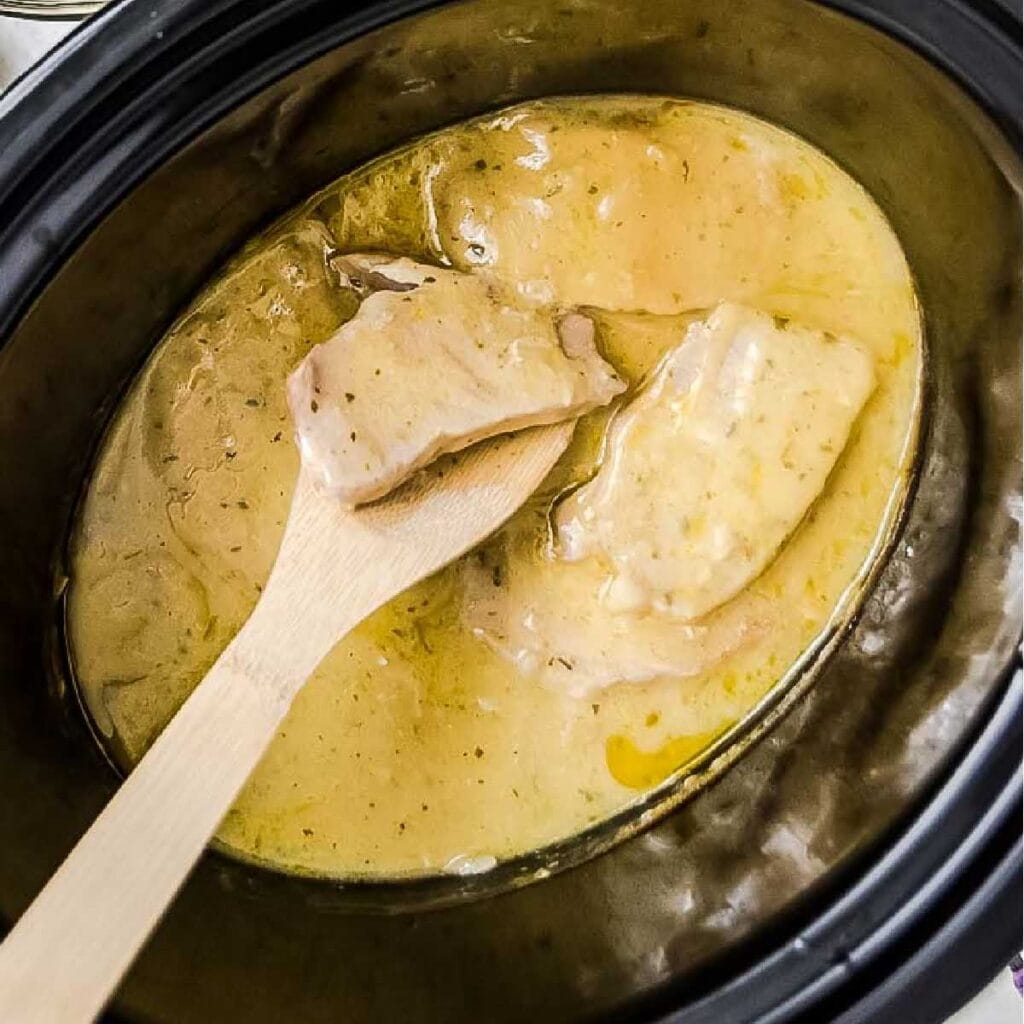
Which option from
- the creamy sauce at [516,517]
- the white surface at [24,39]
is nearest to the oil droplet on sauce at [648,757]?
the creamy sauce at [516,517]

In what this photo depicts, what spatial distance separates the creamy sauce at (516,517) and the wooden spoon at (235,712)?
96mm

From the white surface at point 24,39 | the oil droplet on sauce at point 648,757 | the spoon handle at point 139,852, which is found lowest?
the spoon handle at point 139,852

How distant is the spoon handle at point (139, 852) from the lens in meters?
0.78

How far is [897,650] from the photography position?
1054 millimetres

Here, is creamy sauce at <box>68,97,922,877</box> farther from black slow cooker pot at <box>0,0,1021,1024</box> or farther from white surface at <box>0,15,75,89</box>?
white surface at <box>0,15,75,89</box>

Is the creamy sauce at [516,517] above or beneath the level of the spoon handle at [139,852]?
above

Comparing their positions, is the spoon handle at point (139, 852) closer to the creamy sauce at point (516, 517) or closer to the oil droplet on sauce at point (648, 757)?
the creamy sauce at point (516, 517)

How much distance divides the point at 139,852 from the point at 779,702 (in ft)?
2.01

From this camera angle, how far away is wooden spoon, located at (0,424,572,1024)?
0.79 metres

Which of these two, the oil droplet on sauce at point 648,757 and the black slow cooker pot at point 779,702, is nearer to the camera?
the black slow cooker pot at point 779,702

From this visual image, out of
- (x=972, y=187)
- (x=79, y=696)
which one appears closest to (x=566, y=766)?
(x=79, y=696)

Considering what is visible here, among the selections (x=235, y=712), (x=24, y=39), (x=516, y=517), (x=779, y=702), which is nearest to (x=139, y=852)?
(x=235, y=712)

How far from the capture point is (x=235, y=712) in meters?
0.89

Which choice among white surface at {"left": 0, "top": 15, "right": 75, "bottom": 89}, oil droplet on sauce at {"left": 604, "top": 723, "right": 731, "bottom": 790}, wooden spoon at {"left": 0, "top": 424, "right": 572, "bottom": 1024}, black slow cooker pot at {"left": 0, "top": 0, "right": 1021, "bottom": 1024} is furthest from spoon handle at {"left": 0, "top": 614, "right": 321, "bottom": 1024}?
white surface at {"left": 0, "top": 15, "right": 75, "bottom": 89}
